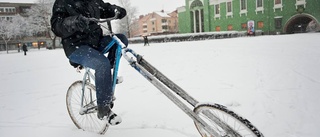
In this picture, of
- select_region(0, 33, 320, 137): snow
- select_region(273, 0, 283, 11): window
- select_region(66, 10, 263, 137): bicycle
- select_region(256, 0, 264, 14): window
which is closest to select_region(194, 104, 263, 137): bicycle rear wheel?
select_region(66, 10, 263, 137): bicycle

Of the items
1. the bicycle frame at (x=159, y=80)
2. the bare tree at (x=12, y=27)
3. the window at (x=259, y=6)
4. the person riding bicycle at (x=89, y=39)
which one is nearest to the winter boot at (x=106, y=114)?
the person riding bicycle at (x=89, y=39)

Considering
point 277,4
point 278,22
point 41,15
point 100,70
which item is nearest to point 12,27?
point 41,15

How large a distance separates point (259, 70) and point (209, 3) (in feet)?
136

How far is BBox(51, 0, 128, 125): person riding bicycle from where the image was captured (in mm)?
2488

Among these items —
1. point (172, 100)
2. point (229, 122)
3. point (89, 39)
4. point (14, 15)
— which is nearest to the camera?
point (229, 122)

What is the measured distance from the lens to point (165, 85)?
2438 millimetres

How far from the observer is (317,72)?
5.53 m

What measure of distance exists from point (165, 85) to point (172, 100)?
0.81 feet

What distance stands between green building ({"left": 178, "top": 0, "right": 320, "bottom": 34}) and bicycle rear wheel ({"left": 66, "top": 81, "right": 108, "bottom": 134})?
3737 centimetres

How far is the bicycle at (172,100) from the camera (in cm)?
205

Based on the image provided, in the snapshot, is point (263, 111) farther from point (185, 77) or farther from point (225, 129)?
point (185, 77)

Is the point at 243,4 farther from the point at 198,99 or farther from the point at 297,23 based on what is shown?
the point at 198,99

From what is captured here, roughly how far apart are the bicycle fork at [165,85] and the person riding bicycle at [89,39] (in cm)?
A: 33

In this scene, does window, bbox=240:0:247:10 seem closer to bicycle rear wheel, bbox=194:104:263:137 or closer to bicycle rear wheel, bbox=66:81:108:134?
bicycle rear wheel, bbox=66:81:108:134
